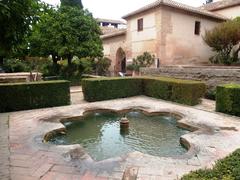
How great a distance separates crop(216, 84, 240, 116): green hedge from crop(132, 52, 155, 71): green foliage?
8.87 m

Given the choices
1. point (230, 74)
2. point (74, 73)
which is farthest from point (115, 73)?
point (230, 74)

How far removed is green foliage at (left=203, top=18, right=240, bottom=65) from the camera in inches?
599

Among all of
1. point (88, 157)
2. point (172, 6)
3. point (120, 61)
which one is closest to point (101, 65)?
point (120, 61)

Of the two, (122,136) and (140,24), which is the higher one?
(140,24)

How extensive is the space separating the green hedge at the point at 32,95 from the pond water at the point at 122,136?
1881 mm

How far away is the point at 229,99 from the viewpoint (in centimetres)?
793

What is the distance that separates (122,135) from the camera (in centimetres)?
643

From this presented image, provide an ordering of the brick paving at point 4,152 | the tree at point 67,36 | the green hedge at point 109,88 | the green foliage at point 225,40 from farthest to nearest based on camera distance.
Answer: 1. the green foliage at point 225,40
2. the tree at point 67,36
3. the green hedge at point 109,88
4. the brick paving at point 4,152

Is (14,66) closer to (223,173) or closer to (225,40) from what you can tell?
(225,40)

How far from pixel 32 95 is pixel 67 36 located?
6.45 metres

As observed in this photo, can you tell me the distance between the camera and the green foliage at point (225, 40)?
15.2m

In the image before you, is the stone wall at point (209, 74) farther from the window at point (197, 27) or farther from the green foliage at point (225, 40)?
the window at point (197, 27)

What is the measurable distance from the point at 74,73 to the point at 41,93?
827 cm

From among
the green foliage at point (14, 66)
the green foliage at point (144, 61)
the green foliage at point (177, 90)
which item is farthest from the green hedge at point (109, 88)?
the green foliage at point (14, 66)
